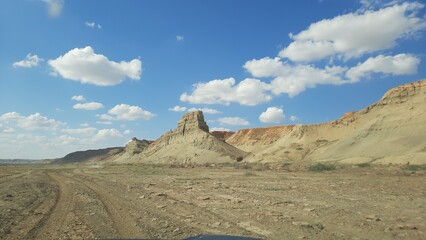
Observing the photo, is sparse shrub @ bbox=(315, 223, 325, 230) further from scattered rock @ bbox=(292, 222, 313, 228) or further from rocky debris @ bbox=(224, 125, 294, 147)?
rocky debris @ bbox=(224, 125, 294, 147)

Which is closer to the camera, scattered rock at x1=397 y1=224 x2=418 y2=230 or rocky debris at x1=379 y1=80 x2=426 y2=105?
scattered rock at x1=397 y1=224 x2=418 y2=230

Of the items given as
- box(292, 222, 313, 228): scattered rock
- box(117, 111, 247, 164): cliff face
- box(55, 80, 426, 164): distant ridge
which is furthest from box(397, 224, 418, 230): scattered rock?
box(117, 111, 247, 164): cliff face

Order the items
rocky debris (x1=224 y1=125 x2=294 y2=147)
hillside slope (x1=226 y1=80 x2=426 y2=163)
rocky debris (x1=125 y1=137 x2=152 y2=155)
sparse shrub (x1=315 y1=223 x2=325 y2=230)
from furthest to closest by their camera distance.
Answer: rocky debris (x1=125 y1=137 x2=152 y2=155) < rocky debris (x1=224 y1=125 x2=294 y2=147) < hillside slope (x1=226 y1=80 x2=426 y2=163) < sparse shrub (x1=315 y1=223 x2=325 y2=230)

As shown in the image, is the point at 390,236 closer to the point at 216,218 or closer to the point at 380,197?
the point at 216,218

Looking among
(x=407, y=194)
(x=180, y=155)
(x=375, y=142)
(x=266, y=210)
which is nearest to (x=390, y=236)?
(x=266, y=210)

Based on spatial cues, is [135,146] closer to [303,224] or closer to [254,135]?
[254,135]

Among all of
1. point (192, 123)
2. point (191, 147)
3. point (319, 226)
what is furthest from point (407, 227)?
point (192, 123)

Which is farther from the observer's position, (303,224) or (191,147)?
(191,147)

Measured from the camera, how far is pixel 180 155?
9825cm

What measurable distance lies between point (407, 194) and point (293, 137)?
76198mm

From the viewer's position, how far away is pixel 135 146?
144 m

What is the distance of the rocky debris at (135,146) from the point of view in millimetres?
139375

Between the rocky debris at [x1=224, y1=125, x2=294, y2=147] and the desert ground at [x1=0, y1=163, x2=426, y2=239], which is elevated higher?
the rocky debris at [x1=224, y1=125, x2=294, y2=147]

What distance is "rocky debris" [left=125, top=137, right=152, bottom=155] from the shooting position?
139375 millimetres
